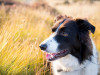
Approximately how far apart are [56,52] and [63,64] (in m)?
0.43

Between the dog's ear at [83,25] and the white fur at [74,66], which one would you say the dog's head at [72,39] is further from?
the white fur at [74,66]

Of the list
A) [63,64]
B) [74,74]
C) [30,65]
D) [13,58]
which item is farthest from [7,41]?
[74,74]

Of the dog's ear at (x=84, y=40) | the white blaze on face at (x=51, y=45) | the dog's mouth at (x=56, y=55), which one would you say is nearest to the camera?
the white blaze on face at (x=51, y=45)

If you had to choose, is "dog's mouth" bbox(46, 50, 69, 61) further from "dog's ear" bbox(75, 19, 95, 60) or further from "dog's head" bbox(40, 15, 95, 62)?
"dog's ear" bbox(75, 19, 95, 60)

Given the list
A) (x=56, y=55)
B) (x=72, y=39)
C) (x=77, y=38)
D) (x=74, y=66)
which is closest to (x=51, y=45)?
(x=56, y=55)

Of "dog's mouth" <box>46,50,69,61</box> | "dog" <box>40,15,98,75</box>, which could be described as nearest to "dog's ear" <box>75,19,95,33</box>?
"dog" <box>40,15,98,75</box>

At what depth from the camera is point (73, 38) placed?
9.28 ft

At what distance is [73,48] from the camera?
285cm

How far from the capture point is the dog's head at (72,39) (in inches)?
106

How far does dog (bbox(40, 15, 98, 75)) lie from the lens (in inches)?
107

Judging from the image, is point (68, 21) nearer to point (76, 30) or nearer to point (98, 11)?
point (76, 30)

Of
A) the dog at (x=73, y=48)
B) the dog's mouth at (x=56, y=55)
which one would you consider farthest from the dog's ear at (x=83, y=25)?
the dog's mouth at (x=56, y=55)

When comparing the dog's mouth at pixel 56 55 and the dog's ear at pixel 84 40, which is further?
the dog's ear at pixel 84 40

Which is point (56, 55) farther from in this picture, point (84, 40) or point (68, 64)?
point (84, 40)
